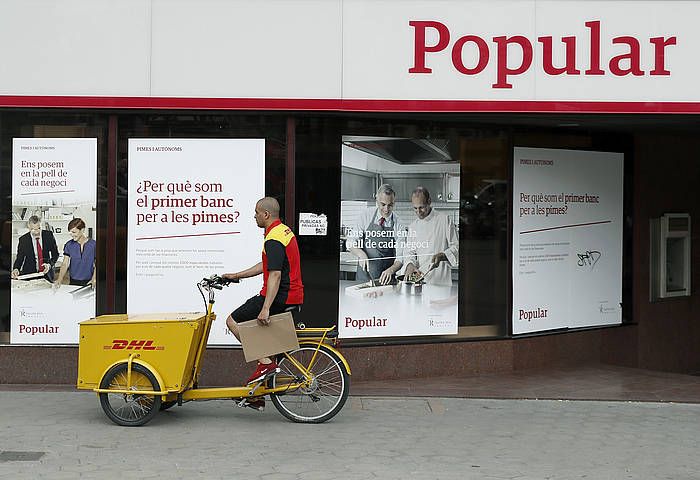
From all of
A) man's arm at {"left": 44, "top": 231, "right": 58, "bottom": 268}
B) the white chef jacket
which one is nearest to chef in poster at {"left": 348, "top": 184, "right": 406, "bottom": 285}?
the white chef jacket

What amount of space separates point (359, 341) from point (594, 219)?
346 centimetres

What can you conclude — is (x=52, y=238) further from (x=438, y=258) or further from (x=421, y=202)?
A: (x=438, y=258)

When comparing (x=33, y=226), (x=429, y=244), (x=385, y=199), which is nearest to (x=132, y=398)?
(x=33, y=226)

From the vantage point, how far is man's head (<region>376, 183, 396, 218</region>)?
10672 millimetres

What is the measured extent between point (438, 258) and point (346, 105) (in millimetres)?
1937

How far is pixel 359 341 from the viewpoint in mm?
10516

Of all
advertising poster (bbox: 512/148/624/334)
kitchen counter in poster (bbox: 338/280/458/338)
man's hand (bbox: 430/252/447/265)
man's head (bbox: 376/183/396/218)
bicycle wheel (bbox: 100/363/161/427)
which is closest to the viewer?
bicycle wheel (bbox: 100/363/161/427)

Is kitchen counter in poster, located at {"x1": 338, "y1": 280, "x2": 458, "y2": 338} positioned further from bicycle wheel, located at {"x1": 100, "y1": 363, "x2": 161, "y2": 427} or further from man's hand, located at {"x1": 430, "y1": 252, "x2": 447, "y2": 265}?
bicycle wheel, located at {"x1": 100, "y1": 363, "x2": 161, "y2": 427}

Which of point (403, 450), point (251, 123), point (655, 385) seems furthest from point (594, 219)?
point (403, 450)

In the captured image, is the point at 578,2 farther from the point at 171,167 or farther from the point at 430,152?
the point at 171,167

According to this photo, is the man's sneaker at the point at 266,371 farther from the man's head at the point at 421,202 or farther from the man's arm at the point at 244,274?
the man's head at the point at 421,202

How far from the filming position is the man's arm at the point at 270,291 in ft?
27.1

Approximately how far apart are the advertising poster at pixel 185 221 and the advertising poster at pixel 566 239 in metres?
2.99

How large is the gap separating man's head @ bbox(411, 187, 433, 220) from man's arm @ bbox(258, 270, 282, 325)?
2.87 metres
